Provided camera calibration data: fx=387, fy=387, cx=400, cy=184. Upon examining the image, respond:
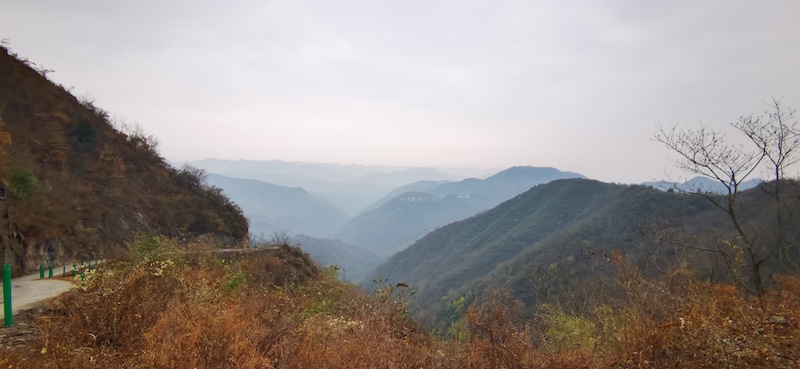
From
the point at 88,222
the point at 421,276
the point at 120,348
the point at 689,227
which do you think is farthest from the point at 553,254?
the point at 120,348

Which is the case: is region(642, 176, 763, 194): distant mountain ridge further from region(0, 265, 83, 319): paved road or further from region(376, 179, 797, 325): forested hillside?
Answer: region(0, 265, 83, 319): paved road

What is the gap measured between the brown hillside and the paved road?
1207 millimetres

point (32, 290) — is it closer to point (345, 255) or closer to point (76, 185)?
point (76, 185)

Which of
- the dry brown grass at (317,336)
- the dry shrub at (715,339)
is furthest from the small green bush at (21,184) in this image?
the dry shrub at (715,339)

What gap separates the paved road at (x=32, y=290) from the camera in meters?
7.28

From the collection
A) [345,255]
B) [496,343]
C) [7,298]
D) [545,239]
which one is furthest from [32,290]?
[345,255]

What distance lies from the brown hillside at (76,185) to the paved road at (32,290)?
1207mm

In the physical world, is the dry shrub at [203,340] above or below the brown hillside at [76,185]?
below

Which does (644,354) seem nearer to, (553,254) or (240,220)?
(240,220)

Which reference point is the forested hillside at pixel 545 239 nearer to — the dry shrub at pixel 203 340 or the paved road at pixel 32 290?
the dry shrub at pixel 203 340

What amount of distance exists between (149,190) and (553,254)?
53.4m

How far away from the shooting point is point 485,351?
5023 millimetres

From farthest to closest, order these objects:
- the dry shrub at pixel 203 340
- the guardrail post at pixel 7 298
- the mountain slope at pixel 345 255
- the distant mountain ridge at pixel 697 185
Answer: the mountain slope at pixel 345 255 < the distant mountain ridge at pixel 697 185 < the guardrail post at pixel 7 298 < the dry shrub at pixel 203 340

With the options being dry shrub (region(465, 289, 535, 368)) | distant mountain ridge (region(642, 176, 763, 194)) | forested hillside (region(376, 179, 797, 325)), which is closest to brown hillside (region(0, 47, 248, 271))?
dry shrub (region(465, 289, 535, 368))
